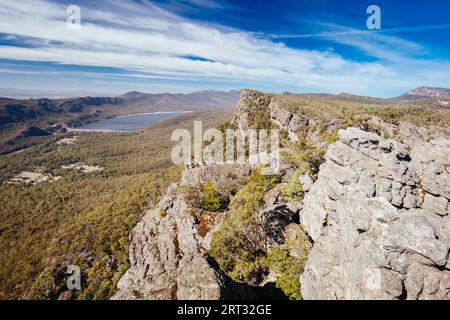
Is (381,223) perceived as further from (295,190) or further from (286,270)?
(295,190)

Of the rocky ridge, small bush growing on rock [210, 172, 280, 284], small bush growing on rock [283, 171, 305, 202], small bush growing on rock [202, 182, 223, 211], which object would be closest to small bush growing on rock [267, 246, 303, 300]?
the rocky ridge

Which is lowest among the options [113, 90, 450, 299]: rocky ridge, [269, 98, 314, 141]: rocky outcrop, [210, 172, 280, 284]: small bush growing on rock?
[210, 172, 280, 284]: small bush growing on rock

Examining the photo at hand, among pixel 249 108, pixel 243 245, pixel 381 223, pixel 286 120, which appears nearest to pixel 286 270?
pixel 243 245

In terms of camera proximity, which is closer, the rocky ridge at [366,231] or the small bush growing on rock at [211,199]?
the rocky ridge at [366,231]

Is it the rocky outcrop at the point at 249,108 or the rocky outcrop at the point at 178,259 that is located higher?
the rocky outcrop at the point at 249,108

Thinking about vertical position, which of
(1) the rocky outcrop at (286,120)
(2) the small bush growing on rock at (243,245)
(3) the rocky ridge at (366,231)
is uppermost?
(1) the rocky outcrop at (286,120)

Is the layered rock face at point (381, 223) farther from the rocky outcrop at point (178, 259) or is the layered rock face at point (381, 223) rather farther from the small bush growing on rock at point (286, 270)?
the rocky outcrop at point (178, 259)

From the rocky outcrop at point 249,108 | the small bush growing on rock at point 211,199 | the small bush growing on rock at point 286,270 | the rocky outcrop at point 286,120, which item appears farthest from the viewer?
the rocky outcrop at point 249,108

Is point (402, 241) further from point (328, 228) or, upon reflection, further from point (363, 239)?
point (328, 228)

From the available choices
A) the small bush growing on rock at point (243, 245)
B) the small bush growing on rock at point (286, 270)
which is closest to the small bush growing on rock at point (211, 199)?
the small bush growing on rock at point (243, 245)

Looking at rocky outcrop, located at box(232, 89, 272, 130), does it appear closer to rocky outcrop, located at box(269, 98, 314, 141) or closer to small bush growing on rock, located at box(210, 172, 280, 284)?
rocky outcrop, located at box(269, 98, 314, 141)
